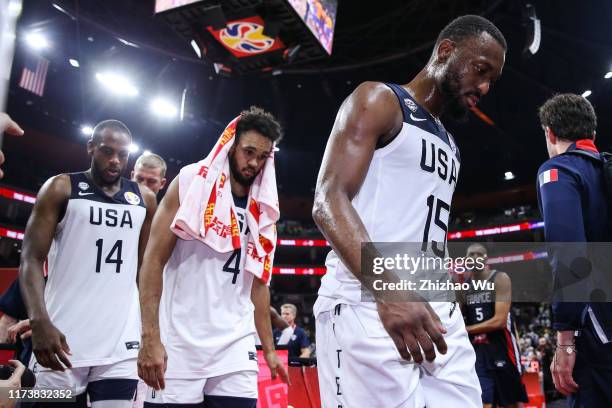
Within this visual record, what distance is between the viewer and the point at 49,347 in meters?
2.42

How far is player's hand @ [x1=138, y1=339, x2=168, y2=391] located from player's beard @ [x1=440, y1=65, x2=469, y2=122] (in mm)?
1666

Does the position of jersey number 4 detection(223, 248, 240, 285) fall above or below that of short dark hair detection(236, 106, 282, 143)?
below

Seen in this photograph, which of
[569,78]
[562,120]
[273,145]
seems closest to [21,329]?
[273,145]

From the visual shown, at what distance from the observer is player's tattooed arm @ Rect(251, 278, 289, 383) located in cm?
297

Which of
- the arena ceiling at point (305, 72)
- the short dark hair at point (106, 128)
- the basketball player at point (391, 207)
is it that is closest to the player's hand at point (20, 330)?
the short dark hair at point (106, 128)

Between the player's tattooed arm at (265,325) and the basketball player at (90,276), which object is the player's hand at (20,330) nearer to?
the basketball player at (90,276)

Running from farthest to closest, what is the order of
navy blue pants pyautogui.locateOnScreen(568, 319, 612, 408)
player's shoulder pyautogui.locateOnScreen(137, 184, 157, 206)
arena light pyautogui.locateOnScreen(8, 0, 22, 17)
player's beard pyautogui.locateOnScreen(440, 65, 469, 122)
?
player's shoulder pyautogui.locateOnScreen(137, 184, 157, 206), navy blue pants pyautogui.locateOnScreen(568, 319, 612, 408), player's beard pyautogui.locateOnScreen(440, 65, 469, 122), arena light pyautogui.locateOnScreen(8, 0, 22, 17)

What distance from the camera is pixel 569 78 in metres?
17.6

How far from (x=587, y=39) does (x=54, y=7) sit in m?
16.3

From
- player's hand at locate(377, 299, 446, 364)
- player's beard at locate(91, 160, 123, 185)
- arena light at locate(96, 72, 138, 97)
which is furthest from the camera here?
arena light at locate(96, 72, 138, 97)

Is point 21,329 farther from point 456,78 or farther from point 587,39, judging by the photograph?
point 587,39

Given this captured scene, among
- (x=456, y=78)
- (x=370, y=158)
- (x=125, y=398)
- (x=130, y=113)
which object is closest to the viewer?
Answer: (x=370, y=158)

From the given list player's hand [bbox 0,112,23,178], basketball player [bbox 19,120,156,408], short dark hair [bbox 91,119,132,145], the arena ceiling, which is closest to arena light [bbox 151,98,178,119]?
the arena ceiling

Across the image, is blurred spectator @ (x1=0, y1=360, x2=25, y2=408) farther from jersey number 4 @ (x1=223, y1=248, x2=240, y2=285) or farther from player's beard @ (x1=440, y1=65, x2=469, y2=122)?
player's beard @ (x1=440, y1=65, x2=469, y2=122)
